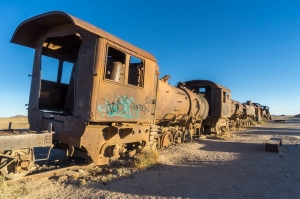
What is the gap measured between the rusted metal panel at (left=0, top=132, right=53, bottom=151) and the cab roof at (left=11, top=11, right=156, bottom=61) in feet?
8.86

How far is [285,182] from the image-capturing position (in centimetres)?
512

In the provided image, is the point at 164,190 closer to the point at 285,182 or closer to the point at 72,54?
the point at 285,182

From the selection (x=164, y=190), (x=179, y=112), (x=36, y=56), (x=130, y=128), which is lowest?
(x=164, y=190)

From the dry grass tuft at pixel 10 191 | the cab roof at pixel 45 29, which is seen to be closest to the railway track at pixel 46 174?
the dry grass tuft at pixel 10 191

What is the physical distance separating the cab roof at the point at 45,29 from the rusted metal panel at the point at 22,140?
270 centimetres

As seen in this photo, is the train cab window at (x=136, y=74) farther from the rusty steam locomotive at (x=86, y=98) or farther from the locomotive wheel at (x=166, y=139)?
the locomotive wheel at (x=166, y=139)

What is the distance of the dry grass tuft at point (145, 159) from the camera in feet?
20.1

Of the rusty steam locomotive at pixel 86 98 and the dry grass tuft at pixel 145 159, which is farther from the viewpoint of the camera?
the dry grass tuft at pixel 145 159

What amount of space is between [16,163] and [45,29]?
3.89 m

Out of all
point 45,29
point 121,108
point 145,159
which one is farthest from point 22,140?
point 45,29

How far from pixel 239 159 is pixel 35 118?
6.97 metres

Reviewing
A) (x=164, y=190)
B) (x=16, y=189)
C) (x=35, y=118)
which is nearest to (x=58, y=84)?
(x=35, y=118)

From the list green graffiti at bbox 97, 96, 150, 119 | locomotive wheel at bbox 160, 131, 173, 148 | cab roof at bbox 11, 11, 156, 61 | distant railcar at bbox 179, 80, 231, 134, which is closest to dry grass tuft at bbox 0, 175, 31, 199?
green graffiti at bbox 97, 96, 150, 119

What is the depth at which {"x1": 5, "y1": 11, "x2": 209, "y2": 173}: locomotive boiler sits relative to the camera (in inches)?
197
